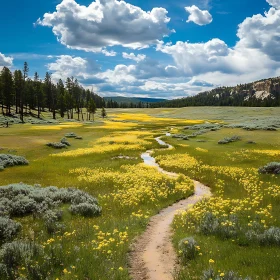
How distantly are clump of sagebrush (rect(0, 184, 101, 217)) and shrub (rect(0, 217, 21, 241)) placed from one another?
179 cm

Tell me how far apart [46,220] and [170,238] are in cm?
585

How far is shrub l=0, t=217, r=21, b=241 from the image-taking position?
11.1 metres

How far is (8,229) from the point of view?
11.4m

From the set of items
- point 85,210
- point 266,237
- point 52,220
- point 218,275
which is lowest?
point 85,210

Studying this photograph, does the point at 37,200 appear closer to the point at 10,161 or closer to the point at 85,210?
the point at 85,210

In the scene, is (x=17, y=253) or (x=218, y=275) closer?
(x=218, y=275)

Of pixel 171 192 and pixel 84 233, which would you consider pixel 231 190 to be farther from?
pixel 84 233

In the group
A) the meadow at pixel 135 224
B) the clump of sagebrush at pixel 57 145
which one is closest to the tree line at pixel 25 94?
the clump of sagebrush at pixel 57 145

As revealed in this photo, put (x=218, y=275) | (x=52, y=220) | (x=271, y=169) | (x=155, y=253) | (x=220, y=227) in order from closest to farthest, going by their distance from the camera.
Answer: (x=218, y=275) < (x=155, y=253) < (x=220, y=227) < (x=52, y=220) < (x=271, y=169)

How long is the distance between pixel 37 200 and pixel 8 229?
14.5 feet

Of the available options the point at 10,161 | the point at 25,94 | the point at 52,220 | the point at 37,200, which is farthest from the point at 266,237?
the point at 25,94

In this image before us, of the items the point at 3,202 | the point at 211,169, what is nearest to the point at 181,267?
the point at 3,202

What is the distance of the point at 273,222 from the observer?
12773 millimetres

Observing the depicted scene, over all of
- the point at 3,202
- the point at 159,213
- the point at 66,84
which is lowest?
the point at 159,213
